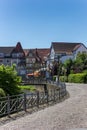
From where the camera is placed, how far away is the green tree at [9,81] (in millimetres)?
27078

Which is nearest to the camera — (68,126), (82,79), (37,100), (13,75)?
(68,126)

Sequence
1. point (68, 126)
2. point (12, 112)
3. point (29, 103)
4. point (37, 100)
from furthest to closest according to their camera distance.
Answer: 1. point (37, 100)
2. point (29, 103)
3. point (12, 112)
4. point (68, 126)

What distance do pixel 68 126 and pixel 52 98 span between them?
13.2 metres

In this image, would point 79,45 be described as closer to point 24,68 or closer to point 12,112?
point 24,68

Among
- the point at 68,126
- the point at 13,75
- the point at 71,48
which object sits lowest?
the point at 68,126

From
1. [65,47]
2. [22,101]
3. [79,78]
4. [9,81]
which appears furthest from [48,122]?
[65,47]

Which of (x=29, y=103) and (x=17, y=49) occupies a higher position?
(x=17, y=49)

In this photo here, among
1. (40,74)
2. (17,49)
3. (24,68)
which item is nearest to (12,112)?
(40,74)

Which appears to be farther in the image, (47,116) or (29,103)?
(29,103)

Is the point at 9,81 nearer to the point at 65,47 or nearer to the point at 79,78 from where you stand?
the point at 79,78

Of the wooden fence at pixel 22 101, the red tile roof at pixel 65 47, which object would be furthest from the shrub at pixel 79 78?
the red tile roof at pixel 65 47

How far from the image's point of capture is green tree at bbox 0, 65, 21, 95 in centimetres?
2708

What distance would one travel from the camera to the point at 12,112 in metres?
21.0

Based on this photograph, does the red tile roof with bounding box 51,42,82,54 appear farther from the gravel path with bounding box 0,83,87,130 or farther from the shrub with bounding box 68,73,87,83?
the gravel path with bounding box 0,83,87,130
